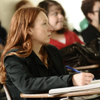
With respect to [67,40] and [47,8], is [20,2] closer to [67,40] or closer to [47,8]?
[47,8]

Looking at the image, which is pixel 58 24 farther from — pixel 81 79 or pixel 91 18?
pixel 81 79

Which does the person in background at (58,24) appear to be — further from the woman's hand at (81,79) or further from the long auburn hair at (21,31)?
the woman's hand at (81,79)

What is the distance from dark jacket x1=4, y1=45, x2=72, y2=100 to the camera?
1.14 m

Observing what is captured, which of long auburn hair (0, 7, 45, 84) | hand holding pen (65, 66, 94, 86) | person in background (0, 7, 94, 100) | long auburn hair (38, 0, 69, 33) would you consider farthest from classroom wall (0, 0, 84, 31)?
hand holding pen (65, 66, 94, 86)

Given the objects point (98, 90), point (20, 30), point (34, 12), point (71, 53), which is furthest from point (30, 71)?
point (71, 53)

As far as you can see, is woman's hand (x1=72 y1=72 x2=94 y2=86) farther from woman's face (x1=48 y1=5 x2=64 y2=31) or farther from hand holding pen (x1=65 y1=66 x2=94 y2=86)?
woman's face (x1=48 y1=5 x2=64 y2=31)

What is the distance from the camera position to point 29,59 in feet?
4.34

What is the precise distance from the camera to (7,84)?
1.34 meters

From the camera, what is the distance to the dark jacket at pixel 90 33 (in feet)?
8.52

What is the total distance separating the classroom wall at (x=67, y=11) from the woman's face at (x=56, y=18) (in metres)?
0.10

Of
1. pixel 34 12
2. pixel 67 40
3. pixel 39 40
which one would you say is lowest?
pixel 67 40

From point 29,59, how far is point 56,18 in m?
1.37

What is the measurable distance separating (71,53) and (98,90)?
1.38 m

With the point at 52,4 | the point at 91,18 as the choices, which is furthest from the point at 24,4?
the point at 91,18
